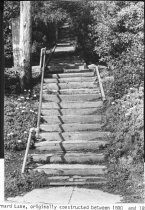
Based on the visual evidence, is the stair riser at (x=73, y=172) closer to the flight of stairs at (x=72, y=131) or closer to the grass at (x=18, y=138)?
the flight of stairs at (x=72, y=131)

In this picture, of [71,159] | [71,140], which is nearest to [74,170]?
[71,159]

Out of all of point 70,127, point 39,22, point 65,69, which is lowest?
point 70,127

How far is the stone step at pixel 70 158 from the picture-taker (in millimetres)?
7160

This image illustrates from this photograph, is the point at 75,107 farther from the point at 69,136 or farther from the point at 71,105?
the point at 69,136

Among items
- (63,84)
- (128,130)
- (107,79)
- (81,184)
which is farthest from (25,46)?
(81,184)

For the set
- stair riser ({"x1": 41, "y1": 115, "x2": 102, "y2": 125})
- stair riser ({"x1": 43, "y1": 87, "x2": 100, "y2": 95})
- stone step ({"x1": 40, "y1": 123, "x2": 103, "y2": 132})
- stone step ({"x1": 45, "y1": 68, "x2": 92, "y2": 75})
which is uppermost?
stone step ({"x1": 45, "y1": 68, "x2": 92, "y2": 75})

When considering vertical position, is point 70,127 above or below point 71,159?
above

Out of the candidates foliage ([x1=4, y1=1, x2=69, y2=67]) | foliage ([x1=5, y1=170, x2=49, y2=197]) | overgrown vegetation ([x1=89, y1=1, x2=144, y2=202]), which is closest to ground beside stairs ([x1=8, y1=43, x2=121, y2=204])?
foliage ([x1=5, y1=170, x2=49, y2=197])

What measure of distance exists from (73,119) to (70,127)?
0.96 ft

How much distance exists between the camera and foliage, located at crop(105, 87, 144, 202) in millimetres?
6177

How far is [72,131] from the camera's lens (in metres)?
7.93

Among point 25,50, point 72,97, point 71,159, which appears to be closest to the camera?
point 71,159

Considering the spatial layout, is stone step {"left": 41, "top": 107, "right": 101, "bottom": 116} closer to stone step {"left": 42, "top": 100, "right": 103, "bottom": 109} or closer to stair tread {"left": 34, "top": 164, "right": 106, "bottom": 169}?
stone step {"left": 42, "top": 100, "right": 103, "bottom": 109}

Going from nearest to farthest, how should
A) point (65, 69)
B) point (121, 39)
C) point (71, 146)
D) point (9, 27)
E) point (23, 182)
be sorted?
point (23, 182)
point (71, 146)
point (121, 39)
point (9, 27)
point (65, 69)
